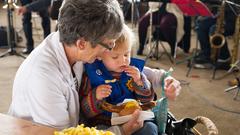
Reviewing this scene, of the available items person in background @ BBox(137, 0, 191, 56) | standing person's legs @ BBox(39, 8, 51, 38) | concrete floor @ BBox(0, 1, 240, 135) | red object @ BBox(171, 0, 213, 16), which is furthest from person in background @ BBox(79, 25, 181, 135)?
standing person's legs @ BBox(39, 8, 51, 38)

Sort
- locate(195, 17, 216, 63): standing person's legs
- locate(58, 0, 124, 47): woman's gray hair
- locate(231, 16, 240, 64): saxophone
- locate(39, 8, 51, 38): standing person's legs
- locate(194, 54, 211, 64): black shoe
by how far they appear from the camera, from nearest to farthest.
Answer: locate(58, 0, 124, 47): woman's gray hair, locate(231, 16, 240, 64): saxophone, locate(195, 17, 216, 63): standing person's legs, locate(194, 54, 211, 64): black shoe, locate(39, 8, 51, 38): standing person's legs

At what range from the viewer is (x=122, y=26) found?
132cm

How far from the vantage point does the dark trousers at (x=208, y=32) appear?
405cm

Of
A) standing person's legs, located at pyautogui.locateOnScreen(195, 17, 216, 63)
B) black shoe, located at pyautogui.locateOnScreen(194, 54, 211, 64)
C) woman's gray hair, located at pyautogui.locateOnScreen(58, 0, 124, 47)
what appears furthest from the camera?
black shoe, located at pyautogui.locateOnScreen(194, 54, 211, 64)

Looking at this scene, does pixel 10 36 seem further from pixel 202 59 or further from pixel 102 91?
pixel 102 91

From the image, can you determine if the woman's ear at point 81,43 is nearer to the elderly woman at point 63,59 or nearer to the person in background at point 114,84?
the elderly woman at point 63,59

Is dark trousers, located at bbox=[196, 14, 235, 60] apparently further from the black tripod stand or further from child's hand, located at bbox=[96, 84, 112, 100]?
child's hand, located at bbox=[96, 84, 112, 100]

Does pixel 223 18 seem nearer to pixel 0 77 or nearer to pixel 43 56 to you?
pixel 0 77

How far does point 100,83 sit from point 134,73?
0.15m

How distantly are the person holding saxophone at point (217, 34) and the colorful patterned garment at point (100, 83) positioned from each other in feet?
8.09

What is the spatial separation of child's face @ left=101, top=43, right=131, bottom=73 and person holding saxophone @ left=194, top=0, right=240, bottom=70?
8.30 ft

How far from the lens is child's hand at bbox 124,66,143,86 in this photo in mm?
1564

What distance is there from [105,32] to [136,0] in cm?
376

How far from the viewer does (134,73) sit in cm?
157
